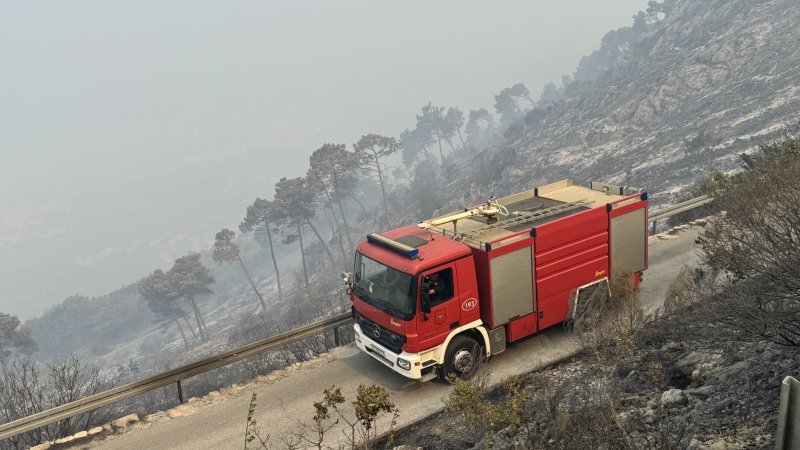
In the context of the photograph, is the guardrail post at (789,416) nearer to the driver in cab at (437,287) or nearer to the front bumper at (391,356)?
the driver in cab at (437,287)

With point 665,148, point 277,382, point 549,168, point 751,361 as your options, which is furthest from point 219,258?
point 751,361

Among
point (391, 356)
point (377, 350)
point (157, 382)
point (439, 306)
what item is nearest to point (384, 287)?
point (439, 306)

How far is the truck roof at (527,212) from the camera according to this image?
1157 centimetres

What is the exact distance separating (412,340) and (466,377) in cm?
141

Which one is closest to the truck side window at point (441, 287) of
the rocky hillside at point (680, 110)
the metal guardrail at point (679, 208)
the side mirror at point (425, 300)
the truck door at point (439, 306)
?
the truck door at point (439, 306)

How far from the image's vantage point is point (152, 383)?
11586 millimetres

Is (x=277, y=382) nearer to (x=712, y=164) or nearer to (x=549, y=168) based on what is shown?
(x=712, y=164)

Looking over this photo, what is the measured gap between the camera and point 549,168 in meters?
63.7

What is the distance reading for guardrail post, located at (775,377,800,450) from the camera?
4141 mm

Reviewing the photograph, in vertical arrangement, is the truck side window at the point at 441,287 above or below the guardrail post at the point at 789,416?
below

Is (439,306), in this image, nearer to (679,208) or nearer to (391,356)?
(391,356)

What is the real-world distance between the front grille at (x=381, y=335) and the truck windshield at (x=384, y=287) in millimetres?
432

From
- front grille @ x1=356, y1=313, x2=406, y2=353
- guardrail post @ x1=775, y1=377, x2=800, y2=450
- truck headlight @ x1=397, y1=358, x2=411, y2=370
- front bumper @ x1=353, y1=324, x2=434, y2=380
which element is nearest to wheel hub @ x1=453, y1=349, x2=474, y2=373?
front bumper @ x1=353, y1=324, x2=434, y2=380

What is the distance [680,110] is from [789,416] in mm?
63246
